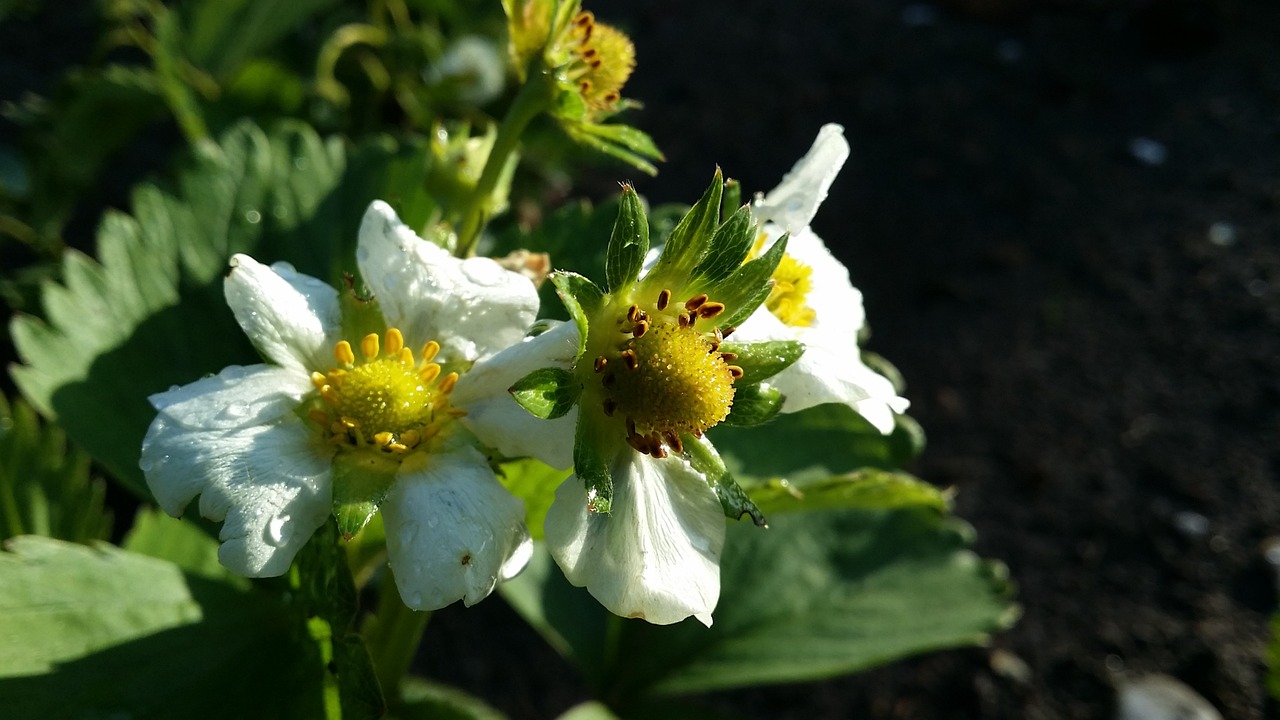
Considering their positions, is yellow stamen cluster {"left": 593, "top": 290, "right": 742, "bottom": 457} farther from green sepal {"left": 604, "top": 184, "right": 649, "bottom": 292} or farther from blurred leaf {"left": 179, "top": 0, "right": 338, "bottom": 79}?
blurred leaf {"left": 179, "top": 0, "right": 338, "bottom": 79}

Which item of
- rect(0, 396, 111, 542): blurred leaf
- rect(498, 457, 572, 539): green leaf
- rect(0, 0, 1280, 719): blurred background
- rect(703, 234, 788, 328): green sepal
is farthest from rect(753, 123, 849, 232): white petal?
rect(0, 0, 1280, 719): blurred background

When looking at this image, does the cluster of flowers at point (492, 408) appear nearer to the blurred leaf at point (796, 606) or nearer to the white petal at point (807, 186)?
the white petal at point (807, 186)

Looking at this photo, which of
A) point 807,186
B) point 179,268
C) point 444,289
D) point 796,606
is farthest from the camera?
point 796,606

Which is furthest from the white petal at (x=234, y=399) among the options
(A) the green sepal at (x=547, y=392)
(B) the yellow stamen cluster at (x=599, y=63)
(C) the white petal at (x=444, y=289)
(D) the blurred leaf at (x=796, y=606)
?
(D) the blurred leaf at (x=796, y=606)

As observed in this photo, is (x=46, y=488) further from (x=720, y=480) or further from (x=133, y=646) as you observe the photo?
(x=720, y=480)

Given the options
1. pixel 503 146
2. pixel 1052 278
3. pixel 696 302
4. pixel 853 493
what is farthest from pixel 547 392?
pixel 1052 278

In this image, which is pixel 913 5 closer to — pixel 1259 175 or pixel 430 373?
pixel 1259 175

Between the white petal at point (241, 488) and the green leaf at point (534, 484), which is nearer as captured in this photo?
the white petal at point (241, 488)
